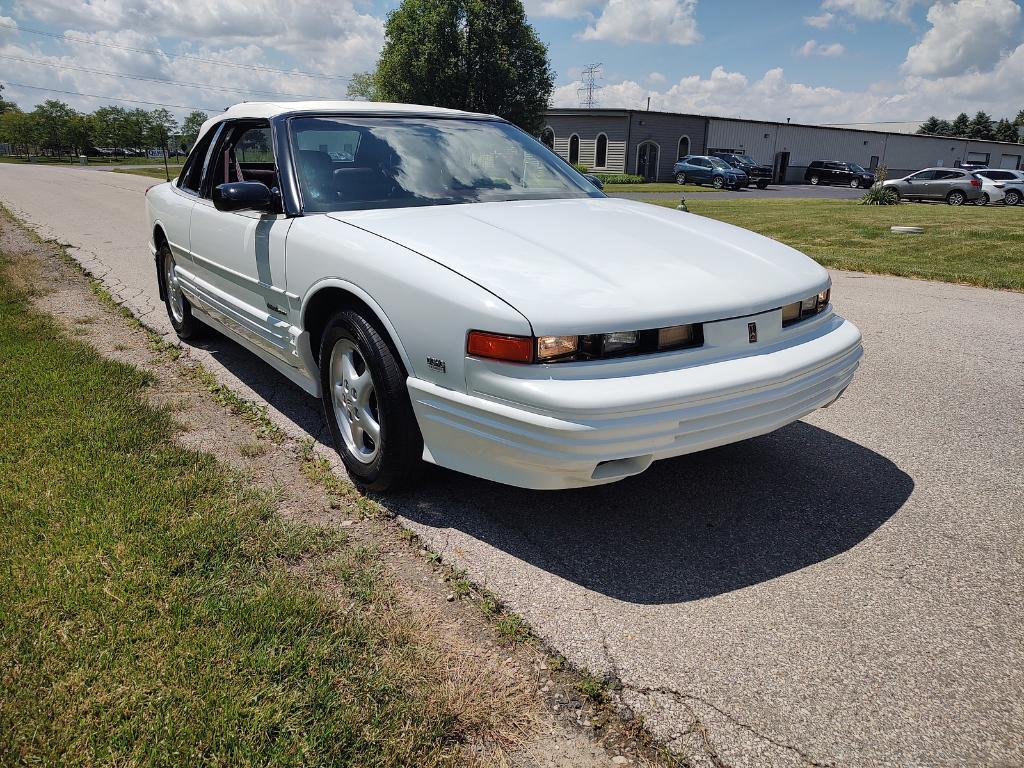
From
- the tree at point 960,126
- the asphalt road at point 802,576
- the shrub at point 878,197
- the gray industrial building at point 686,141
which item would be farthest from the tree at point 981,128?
the asphalt road at point 802,576

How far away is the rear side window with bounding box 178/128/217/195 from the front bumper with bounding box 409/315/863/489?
10.4 ft

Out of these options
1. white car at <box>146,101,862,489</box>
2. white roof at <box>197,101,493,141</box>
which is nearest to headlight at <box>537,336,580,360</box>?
white car at <box>146,101,862,489</box>

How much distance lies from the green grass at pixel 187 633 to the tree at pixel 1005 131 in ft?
329

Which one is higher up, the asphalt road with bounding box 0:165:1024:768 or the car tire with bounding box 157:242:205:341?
the car tire with bounding box 157:242:205:341

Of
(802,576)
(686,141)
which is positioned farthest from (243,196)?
(686,141)

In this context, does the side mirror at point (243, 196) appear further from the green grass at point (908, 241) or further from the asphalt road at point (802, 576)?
the green grass at point (908, 241)

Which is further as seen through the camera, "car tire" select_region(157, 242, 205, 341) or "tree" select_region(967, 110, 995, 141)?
"tree" select_region(967, 110, 995, 141)

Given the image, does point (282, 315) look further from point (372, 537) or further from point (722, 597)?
point (722, 597)

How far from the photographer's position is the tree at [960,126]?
8888 centimetres

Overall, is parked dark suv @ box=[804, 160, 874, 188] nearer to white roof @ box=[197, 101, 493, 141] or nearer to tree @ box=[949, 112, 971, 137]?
white roof @ box=[197, 101, 493, 141]

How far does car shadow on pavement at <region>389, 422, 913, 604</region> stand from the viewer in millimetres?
2650

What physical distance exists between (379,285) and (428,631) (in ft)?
4.23

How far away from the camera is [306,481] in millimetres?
3350

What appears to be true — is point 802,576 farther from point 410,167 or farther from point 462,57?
point 462,57
